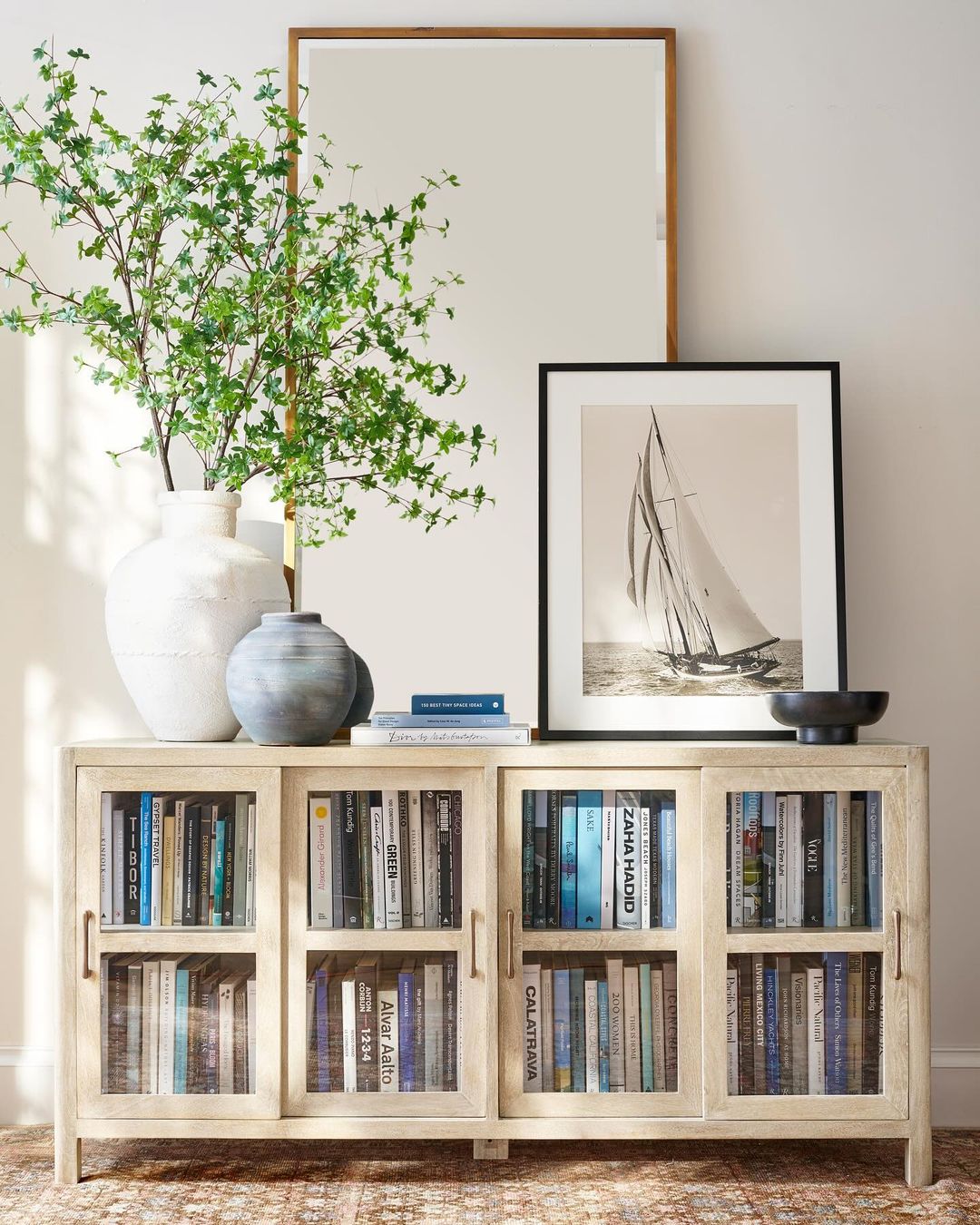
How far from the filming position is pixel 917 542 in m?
2.28

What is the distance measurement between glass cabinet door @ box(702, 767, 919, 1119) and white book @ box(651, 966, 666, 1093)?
0.25 feet

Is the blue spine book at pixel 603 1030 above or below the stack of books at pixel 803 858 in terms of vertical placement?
below

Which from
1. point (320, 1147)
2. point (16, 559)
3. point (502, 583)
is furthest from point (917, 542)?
point (16, 559)

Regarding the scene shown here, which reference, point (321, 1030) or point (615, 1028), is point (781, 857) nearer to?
point (615, 1028)

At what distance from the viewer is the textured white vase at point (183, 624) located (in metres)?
1.96

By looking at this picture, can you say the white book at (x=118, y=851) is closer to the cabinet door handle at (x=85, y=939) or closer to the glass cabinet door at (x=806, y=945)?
the cabinet door handle at (x=85, y=939)

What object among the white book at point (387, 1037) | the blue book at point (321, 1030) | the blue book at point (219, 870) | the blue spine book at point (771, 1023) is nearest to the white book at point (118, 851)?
the blue book at point (219, 870)

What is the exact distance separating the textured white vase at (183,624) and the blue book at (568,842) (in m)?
0.63

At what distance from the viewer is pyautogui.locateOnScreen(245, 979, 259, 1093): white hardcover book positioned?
1877mm

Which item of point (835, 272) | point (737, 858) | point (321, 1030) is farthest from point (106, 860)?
point (835, 272)

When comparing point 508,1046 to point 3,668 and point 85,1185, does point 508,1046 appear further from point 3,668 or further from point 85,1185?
point 3,668

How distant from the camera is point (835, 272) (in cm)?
229

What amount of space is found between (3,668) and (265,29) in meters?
1.47

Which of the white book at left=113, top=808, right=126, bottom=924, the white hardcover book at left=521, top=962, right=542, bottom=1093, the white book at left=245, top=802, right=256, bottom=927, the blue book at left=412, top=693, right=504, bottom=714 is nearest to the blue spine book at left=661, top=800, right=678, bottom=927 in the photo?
the white hardcover book at left=521, top=962, right=542, bottom=1093
